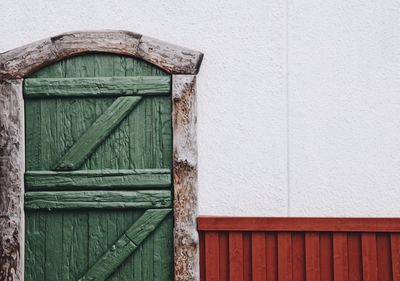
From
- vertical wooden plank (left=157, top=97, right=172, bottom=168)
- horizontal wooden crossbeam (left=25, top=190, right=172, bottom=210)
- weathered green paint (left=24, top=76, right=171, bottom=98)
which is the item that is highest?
weathered green paint (left=24, top=76, right=171, bottom=98)

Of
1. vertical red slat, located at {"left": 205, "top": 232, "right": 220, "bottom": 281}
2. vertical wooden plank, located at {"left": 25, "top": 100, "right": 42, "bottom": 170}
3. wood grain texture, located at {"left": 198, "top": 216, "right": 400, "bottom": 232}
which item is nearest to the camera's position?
wood grain texture, located at {"left": 198, "top": 216, "right": 400, "bottom": 232}

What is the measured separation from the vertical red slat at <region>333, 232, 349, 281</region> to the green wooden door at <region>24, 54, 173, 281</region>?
1047 millimetres

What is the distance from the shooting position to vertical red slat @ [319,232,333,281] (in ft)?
10.5

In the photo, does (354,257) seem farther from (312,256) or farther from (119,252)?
(119,252)

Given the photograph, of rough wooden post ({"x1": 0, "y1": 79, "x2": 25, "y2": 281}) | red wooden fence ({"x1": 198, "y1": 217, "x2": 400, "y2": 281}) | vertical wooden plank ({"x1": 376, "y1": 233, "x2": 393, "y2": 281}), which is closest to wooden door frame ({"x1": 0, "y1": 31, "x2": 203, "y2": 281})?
rough wooden post ({"x1": 0, "y1": 79, "x2": 25, "y2": 281})

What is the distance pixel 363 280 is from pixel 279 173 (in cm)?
84

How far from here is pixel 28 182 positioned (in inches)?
131

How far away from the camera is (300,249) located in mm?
3221

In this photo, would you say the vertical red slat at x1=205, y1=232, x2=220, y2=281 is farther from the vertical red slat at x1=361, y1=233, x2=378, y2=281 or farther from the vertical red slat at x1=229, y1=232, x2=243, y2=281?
the vertical red slat at x1=361, y1=233, x2=378, y2=281

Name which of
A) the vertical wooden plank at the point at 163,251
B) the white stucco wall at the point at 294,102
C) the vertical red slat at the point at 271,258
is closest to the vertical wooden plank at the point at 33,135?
the white stucco wall at the point at 294,102

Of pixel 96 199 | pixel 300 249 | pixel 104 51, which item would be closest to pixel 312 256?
pixel 300 249

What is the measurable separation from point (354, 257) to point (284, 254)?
44cm

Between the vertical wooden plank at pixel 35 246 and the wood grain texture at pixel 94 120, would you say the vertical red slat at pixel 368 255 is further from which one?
the vertical wooden plank at pixel 35 246

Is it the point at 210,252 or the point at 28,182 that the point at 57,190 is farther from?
the point at 210,252
